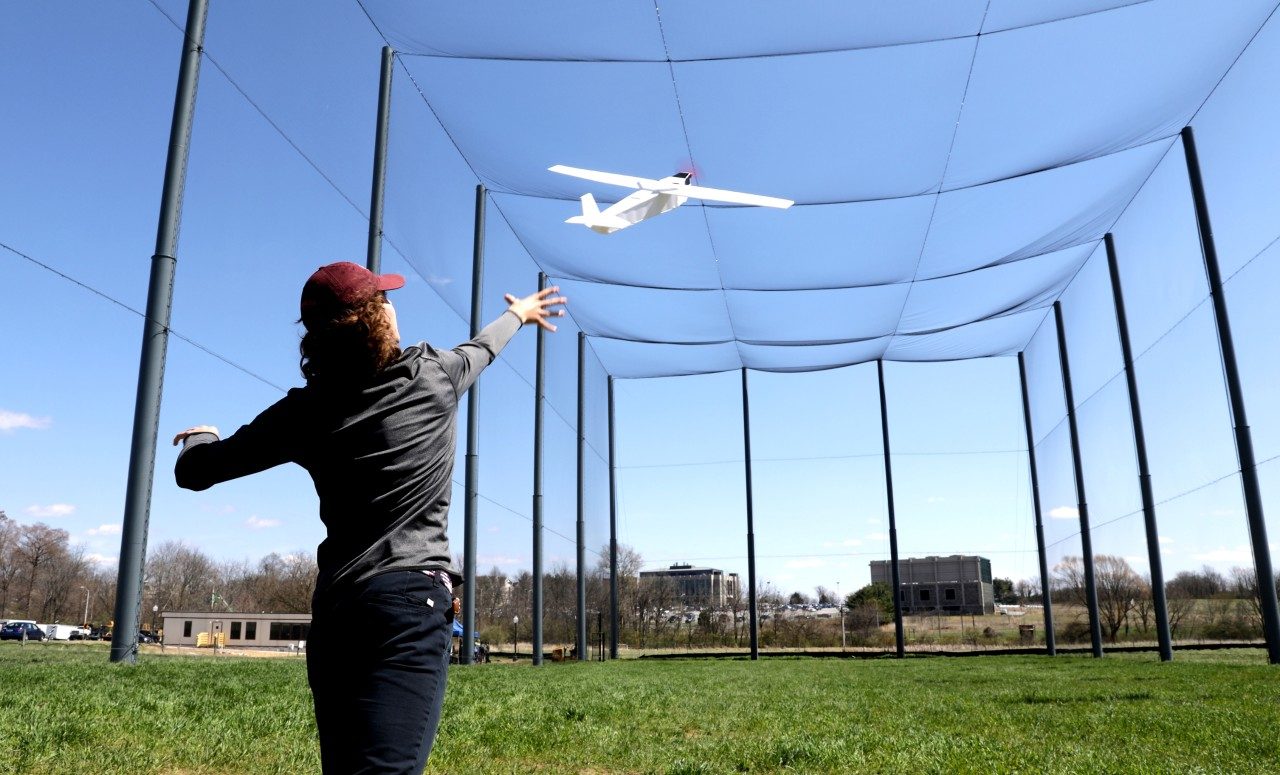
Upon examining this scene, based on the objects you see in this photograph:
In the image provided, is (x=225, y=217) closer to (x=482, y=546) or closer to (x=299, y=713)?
(x=299, y=713)

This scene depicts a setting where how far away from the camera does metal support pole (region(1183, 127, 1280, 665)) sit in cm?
1005

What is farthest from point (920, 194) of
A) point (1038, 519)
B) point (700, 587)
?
point (700, 587)

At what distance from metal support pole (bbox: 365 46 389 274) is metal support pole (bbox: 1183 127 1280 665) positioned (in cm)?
869

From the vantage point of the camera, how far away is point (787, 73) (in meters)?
9.84

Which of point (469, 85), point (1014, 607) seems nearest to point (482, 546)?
point (469, 85)

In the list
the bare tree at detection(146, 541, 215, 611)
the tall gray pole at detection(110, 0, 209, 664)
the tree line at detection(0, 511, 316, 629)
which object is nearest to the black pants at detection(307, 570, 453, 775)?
the tall gray pole at detection(110, 0, 209, 664)

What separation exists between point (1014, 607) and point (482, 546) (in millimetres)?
23231

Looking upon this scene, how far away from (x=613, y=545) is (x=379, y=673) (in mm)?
19005

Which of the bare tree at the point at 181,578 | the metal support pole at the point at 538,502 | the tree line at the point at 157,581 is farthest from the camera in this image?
the bare tree at the point at 181,578

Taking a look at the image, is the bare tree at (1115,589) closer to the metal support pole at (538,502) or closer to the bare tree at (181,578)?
the metal support pole at (538,502)

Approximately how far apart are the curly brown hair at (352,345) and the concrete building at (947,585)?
2325 centimetres

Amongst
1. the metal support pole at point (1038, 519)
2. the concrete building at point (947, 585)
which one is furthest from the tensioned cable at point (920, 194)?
the concrete building at point (947, 585)

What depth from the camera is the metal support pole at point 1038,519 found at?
18.5 metres

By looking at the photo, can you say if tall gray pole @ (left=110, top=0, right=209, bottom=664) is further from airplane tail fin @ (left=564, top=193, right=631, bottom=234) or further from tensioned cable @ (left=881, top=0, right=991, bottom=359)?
tensioned cable @ (left=881, top=0, right=991, bottom=359)
